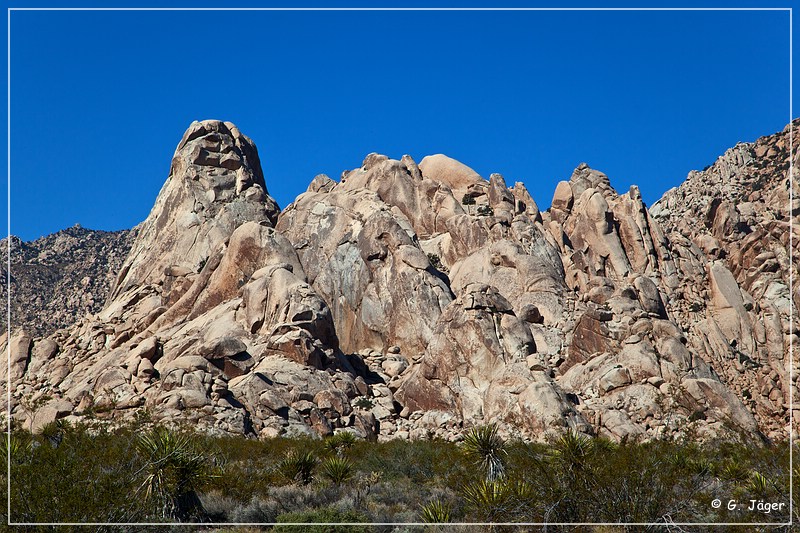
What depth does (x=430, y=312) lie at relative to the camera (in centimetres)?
6106

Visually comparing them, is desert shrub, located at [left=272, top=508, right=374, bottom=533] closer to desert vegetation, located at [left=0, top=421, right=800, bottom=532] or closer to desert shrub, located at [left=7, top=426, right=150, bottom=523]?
desert vegetation, located at [left=0, top=421, right=800, bottom=532]

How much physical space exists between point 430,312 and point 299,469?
104 feet

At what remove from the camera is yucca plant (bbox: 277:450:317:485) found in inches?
1177

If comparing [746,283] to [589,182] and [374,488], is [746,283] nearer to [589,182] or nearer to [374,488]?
[589,182]

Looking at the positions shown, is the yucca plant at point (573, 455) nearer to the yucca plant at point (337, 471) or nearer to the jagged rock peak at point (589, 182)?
the yucca plant at point (337, 471)

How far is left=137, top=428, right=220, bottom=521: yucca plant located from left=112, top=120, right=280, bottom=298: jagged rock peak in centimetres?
4232

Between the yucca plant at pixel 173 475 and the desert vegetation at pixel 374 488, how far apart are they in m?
0.04

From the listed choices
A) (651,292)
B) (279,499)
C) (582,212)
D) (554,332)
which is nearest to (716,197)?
(582,212)

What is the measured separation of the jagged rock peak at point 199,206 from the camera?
69.8 metres

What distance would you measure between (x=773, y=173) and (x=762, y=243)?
1921 cm

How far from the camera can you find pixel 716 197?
8000 centimetres

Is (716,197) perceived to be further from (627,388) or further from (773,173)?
(627,388)

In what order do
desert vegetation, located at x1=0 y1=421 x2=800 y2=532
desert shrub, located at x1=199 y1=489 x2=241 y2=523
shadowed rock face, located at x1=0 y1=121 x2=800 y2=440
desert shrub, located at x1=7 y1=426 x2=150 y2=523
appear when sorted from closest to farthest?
desert shrub, located at x1=7 y1=426 x2=150 y2=523 < desert vegetation, located at x1=0 y1=421 x2=800 y2=532 < desert shrub, located at x1=199 y1=489 x2=241 y2=523 < shadowed rock face, located at x1=0 y1=121 x2=800 y2=440

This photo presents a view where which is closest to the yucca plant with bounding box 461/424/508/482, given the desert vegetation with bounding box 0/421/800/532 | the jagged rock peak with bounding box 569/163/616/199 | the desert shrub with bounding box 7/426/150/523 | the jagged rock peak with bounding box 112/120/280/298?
the desert vegetation with bounding box 0/421/800/532
